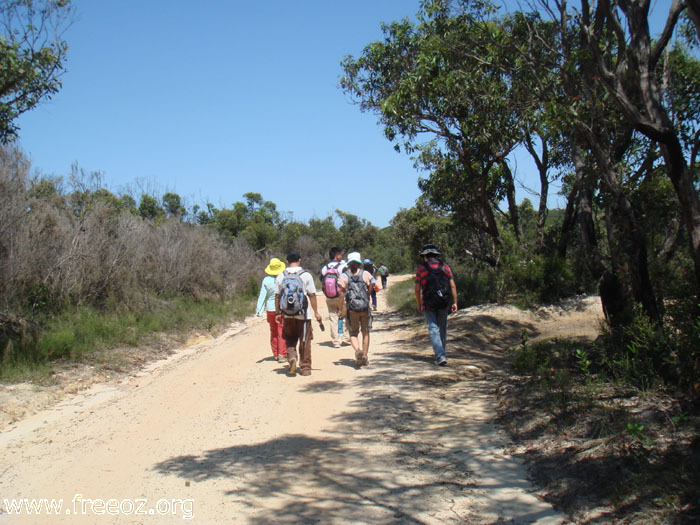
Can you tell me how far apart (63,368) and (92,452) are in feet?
15.9

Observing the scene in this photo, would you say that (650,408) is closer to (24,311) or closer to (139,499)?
(139,499)

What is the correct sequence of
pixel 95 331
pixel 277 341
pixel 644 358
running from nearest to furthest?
pixel 644 358, pixel 277 341, pixel 95 331

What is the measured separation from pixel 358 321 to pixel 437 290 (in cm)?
138

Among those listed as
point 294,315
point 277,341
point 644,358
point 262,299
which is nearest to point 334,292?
point 262,299

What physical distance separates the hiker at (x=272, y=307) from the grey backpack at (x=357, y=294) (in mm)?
1390

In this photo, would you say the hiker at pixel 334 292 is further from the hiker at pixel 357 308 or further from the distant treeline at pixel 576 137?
the distant treeline at pixel 576 137

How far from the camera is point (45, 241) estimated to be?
40.5 ft

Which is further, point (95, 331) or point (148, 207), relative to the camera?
point (148, 207)

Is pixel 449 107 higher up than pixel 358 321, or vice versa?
pixel 449 107

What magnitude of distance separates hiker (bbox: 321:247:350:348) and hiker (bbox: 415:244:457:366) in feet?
8.31

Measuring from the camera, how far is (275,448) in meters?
5.52

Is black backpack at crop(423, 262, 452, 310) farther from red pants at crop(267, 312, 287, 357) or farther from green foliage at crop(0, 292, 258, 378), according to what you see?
green foliage at crop(0, 292, 258, 378)

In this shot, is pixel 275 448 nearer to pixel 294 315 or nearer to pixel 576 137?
pixel 294 315

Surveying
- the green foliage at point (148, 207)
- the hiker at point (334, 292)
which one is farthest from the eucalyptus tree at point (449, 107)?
the green foliage at point (148, 207)
